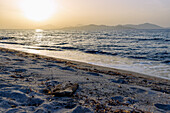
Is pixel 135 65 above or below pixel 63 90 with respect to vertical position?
below

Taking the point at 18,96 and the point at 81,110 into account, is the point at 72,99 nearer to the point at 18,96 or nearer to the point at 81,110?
the point at 81,110

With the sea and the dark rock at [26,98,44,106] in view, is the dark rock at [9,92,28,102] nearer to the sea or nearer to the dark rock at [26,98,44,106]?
the dark rock at [26,98,44,106]

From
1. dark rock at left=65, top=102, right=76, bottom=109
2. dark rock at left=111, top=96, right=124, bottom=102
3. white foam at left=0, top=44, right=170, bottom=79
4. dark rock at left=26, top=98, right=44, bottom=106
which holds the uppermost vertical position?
dark rock at left=26, top=98, right=44, bottom=106

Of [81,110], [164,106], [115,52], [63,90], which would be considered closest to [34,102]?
[63,90]

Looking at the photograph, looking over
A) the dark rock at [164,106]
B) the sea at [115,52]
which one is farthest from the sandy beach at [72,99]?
the sea at [115,52]

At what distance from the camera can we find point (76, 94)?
4203 mm

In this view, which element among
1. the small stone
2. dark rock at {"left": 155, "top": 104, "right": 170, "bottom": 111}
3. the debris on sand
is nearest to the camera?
the small stone

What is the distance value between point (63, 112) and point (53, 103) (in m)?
0.47

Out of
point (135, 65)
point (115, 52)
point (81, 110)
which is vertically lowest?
point (135, 65)

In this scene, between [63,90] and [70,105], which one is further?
[63,90]

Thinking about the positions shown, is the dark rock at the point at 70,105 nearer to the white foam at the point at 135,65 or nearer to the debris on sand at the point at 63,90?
the debris on sand at the point at 63,90

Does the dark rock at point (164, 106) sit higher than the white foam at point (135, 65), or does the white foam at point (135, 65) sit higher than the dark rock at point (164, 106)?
the dark rock at point (164, 106)

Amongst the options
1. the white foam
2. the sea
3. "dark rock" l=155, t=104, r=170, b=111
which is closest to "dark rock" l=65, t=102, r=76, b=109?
"dark rock" l=155, t=104, r=170, b=111

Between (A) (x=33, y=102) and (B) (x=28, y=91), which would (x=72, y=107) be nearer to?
(A) (x=33, y=102)
